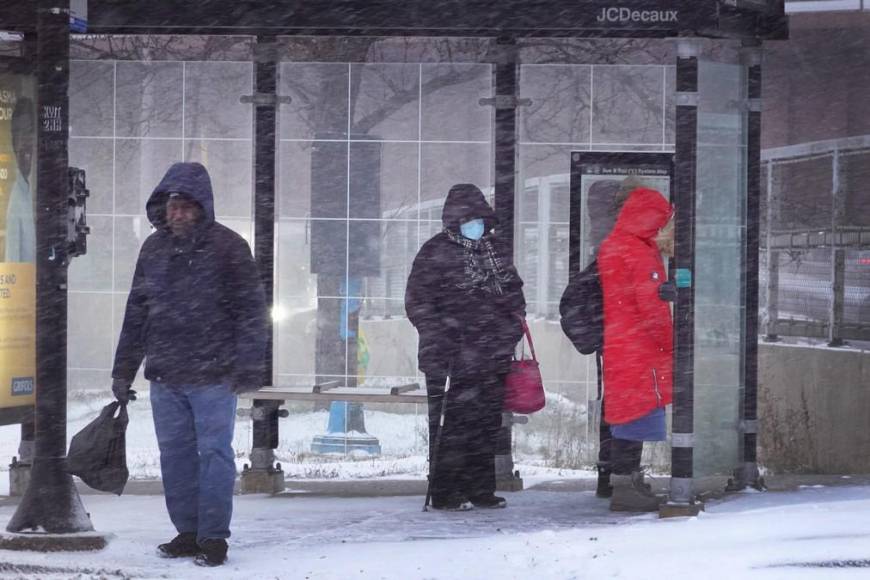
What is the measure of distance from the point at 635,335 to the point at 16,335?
4024 millimetres

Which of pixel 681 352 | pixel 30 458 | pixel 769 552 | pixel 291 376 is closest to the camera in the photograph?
pixel 769 552

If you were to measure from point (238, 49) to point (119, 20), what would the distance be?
4.62m

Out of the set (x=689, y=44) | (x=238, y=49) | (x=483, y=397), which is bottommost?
(x=483, y=397)

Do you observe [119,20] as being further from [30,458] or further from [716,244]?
[716,244]

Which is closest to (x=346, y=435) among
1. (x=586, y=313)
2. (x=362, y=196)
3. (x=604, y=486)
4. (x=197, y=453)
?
(x=362, y=196)

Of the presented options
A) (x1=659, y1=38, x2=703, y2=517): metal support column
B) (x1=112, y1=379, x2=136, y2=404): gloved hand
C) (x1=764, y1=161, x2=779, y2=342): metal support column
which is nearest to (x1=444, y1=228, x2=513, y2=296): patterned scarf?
(x1=659, y1=38, x2=703, y2=517): metal support column

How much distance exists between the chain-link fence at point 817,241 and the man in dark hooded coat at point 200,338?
6.35 meters

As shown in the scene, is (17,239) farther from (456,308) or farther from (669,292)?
(669,292)

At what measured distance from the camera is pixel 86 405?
11570mm

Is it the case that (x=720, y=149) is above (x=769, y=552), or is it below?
above

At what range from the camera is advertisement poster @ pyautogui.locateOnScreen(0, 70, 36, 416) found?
9.25 meters

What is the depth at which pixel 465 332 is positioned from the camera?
847cm

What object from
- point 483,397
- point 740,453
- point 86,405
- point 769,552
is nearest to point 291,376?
point 86,405

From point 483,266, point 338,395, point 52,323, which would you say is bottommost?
point 338,395
